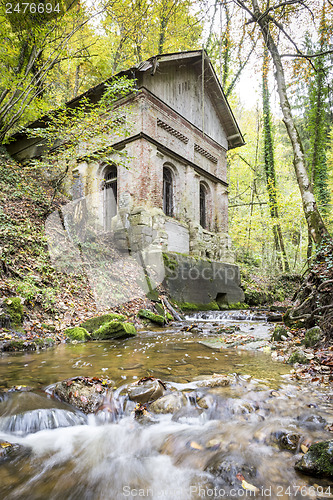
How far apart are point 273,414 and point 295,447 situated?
0.47m

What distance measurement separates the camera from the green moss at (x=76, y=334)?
586 centimetres

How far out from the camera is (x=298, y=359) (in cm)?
395

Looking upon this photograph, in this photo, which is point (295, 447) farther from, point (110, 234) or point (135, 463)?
point (110, 234)

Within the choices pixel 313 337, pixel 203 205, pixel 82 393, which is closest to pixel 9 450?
pixel 82 393

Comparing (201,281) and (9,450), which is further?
(201,281)

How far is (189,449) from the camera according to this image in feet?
7.09

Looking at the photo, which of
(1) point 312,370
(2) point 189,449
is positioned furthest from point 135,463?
(1) point 312,370

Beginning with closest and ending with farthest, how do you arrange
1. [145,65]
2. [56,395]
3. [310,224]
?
[56,395], [310,224], [145,65]

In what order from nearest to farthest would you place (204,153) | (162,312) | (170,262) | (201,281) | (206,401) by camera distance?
(206,401) → (162,312) → (170,262) → (201,281) → (204,153)

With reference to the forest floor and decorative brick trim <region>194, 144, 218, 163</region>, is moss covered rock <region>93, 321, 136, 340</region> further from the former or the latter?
decorative brick trim <region>194, 144, 218, 163</region>

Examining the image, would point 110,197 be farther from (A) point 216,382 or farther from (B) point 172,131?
(A) point 216,382

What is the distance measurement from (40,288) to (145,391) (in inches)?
191

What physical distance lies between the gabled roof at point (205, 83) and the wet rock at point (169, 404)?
32.4ft

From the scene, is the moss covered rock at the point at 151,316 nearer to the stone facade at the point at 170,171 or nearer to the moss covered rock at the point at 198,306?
the moss covered rock at the point at 198,306
